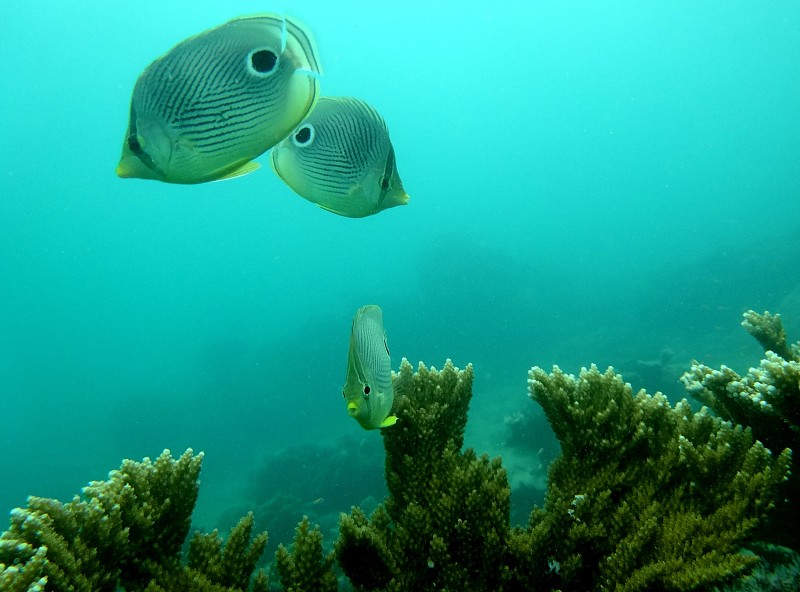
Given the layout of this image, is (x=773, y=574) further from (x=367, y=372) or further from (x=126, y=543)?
(x=126, y=543)

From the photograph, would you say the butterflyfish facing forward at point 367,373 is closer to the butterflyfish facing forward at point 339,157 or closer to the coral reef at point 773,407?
the butterflyfish facing forward at point 339,157

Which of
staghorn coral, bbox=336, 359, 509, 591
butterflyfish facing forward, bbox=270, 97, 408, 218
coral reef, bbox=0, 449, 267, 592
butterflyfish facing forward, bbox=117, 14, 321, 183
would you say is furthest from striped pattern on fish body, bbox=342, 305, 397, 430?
coral reef, bbox=0, 449, 267, 592

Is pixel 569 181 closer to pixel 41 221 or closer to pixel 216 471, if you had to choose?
pixel 216 471

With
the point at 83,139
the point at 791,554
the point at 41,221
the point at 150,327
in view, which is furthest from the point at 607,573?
the point at 41,221

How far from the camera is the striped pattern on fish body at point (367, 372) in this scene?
1646mm

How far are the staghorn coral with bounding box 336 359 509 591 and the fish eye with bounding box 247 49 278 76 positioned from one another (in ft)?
7.44

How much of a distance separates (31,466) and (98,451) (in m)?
7.35

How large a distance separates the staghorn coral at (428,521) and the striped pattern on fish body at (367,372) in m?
1.04

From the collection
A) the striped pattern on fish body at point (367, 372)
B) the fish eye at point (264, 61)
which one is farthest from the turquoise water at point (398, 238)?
the striped pattern on fish body at point (367, 372)

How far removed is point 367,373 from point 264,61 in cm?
112

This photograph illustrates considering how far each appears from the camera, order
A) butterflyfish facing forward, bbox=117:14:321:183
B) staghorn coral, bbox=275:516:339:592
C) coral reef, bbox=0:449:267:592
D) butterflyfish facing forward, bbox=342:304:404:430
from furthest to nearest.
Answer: staghorn coral, bbox=275:516:339:592
coral reef, bbox=0:449:267:592
butterflyfish facing forward, bbox=342:304:404:430
butterflyfish facing forward, bbox=117:14:321:183

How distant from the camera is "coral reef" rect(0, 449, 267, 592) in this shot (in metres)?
1.93

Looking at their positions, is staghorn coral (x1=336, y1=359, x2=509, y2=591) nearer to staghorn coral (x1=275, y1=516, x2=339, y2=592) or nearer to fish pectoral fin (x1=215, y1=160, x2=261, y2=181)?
staghorn coral (x1=275, y1=516, x2=339, y2=592)

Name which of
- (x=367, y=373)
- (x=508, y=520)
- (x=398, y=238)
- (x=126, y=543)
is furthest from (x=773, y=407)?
(x=398, y=238)
